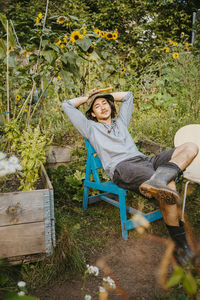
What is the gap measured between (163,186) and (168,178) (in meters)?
0.12

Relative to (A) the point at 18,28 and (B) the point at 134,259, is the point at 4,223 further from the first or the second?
(A) the point at 18,28

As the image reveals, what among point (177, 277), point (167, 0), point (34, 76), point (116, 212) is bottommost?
point (116, 212)

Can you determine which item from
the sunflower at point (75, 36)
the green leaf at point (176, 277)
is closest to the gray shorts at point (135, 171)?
the sunflower at point (75, 36)

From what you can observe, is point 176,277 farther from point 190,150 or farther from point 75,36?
point 75,36

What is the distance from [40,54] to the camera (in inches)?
98.2

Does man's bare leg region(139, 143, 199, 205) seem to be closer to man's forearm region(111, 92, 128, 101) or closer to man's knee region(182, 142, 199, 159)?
man's knee region(182, 142, 199, 159)

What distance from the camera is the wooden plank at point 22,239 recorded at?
1.70 meters

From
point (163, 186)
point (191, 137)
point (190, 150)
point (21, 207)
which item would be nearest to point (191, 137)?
point (191, 137)

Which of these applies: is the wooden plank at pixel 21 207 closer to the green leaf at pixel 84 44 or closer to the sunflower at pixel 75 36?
the green leaf at pixel 84 44

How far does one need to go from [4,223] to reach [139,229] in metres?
1.26

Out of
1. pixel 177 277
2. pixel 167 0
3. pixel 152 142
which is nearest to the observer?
pixel 177 277

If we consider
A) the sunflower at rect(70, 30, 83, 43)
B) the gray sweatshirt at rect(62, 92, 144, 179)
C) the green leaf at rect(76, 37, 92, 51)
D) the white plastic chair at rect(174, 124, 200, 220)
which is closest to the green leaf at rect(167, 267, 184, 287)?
the gray sweatshirt at rect(62, 92, 144, 179)

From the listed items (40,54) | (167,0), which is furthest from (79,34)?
(167,0)

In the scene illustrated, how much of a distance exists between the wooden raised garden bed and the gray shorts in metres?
0.69
